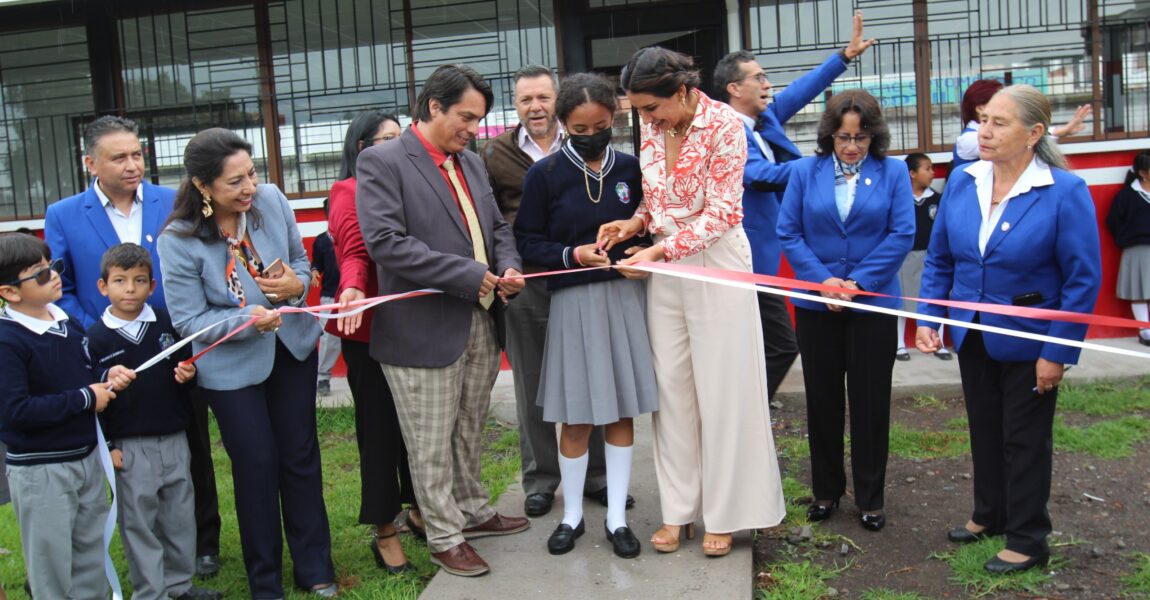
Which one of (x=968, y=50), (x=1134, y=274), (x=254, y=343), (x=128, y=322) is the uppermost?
(x=968, y=50)

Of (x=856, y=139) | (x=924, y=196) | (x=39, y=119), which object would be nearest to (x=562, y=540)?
(x=856, y=139)

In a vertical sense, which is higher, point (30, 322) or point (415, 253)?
point (415, 253)

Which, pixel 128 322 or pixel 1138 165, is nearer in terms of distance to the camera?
pixel 128 322

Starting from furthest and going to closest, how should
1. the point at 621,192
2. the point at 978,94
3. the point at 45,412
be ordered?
the point at 978,94, the point at 621,192, the point at 45,412

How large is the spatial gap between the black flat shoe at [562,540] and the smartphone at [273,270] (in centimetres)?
153

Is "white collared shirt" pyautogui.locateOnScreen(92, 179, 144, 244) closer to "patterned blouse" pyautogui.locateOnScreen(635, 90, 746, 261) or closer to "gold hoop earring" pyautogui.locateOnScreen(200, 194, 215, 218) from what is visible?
"gold hoop earring" pyautogui.locateOnScreen(200, 194, 215, 218)

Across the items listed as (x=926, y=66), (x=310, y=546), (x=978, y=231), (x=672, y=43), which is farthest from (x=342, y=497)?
(x=926, y=66)

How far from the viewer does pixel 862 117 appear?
4359 millimetres

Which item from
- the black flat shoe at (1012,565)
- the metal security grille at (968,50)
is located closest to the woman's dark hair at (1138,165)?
the metal security grille at (968,50)

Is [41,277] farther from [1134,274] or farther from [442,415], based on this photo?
[1134,274]

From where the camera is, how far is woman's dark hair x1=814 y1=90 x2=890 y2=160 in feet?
14.3

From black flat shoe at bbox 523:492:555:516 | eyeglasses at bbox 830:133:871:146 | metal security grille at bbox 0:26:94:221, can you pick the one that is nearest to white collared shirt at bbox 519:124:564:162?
eyeglasses at bbox 830:133:871:146

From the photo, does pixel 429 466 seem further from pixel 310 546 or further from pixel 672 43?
pixel 672 43

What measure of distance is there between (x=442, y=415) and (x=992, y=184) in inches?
92.5
